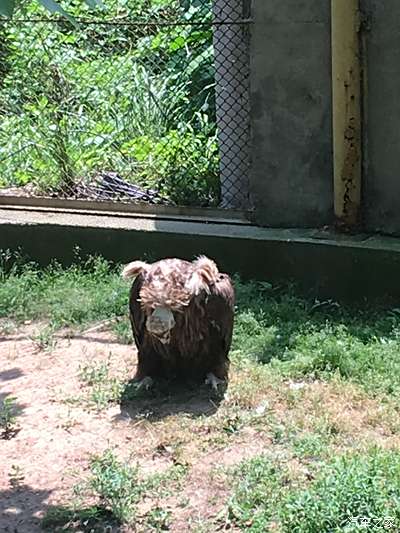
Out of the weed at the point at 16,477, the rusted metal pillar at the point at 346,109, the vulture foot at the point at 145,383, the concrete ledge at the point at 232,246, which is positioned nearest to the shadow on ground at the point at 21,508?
the weed at the point at 16,477

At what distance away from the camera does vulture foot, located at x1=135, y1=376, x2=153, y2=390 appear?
16.4 ft

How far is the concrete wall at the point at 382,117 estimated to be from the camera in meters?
5.82

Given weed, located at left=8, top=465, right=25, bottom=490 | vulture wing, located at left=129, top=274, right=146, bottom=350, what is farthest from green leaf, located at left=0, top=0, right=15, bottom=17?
vulture wing, located at left=129, top=274, right=146, bottom=350

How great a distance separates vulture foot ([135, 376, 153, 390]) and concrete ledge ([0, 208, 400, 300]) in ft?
5.31

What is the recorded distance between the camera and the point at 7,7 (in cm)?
211

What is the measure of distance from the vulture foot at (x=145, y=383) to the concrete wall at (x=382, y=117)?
1.96 meters

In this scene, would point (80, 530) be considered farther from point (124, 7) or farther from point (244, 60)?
point (124, 7)

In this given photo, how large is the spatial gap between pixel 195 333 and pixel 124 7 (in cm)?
553

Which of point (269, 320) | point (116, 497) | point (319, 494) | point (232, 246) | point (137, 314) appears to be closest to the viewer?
point (319, 494)

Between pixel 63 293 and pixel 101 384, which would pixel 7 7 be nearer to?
pixel 101 384

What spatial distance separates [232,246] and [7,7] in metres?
4.40

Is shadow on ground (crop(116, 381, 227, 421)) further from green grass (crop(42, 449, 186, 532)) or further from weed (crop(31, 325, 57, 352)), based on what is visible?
weed (crop(31, 325, 57, 352))

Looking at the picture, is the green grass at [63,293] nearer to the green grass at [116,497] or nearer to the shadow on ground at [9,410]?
the shadow on ground at [9,410]

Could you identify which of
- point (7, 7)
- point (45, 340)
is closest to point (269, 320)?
point (45, 340)
